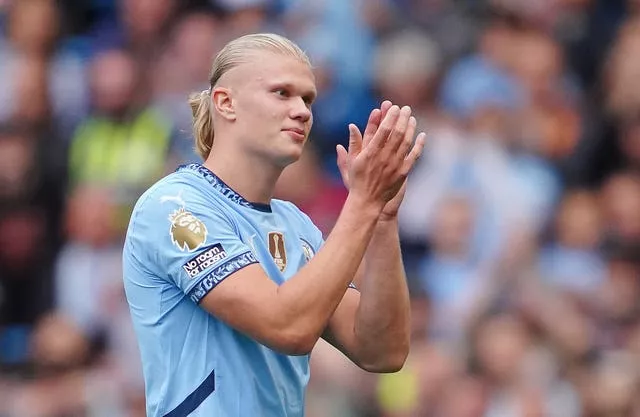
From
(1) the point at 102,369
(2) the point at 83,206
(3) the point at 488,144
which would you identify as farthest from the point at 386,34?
(1) the point at 102,369

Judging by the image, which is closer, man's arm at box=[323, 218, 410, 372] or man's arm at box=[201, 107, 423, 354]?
man's arm at box=[201, 107, 423, 354]

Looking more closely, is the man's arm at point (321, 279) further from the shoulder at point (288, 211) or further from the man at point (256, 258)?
the shoulder at point (288, 211)

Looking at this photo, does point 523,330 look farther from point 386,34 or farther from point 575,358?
point 386,34

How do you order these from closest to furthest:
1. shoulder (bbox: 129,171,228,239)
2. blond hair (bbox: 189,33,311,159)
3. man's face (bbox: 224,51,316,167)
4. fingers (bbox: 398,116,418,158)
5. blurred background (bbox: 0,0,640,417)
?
fingers (bbox: 398,116,418,158) < shoulder (bbox: 129,171,228,239) < man's face (bbox: 224,51,316,167) < blond hair (bbox: 189,33,311,159) < blurred background (bbox: 0,0,640,417)

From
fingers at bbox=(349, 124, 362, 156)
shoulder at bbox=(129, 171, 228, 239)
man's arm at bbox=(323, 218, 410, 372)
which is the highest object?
fingers at bbox=(349, 124, 362, 156)

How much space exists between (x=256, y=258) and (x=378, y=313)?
49cm

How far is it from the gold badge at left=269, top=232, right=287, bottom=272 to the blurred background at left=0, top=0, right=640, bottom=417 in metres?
3.72

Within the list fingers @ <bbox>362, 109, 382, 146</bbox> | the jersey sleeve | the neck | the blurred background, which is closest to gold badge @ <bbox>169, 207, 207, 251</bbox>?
the jersey sleeve

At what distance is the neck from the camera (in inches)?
174

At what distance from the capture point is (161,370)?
4254 mm

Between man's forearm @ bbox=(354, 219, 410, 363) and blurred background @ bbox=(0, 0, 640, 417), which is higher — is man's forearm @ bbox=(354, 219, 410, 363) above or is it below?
above

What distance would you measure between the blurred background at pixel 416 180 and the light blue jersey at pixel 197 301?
3822 millimetres

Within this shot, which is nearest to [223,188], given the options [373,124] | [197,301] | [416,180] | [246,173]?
[246,173]

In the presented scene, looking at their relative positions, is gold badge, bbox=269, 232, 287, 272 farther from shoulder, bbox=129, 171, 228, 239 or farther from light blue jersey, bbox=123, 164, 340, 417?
shoulder, bbox=129, 171, 228, 239
